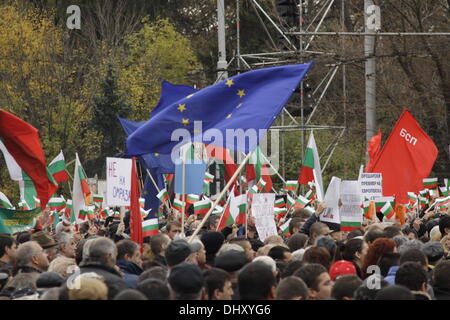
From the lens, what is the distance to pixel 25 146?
43.3 feet

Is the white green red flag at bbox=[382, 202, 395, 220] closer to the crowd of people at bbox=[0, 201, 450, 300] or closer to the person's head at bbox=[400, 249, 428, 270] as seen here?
the crowd of people at bbox=[0, 201, 450, 300]

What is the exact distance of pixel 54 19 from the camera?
45688 mm

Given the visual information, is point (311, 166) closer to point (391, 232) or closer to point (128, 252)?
point (391, 232)

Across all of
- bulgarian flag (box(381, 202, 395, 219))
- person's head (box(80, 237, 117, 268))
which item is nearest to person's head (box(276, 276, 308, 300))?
person's head (box(80, 237, 117, 268))

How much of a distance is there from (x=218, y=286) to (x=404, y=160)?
31.4ft

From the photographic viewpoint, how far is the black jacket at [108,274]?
7.52m

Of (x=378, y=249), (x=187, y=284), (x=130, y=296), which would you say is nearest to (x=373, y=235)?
(x=378, y=249)

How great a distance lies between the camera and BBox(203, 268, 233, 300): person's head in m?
7.80

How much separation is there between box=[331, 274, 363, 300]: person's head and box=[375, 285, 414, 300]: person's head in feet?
2.90

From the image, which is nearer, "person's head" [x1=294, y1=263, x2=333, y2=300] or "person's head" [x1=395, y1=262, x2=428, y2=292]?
"person's head" [x1=395, y1=262, x2=428, y2=292]

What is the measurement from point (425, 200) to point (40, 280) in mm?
12478

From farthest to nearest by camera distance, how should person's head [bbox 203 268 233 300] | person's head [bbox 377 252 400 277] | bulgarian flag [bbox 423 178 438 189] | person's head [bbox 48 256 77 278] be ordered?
bulgarian flag [bbox 423 178 438 189]
person's head [bbox 48 256 77 278]
person's head [bbox 377 252 400 277]
person's head [bbox 203 268 233 300]

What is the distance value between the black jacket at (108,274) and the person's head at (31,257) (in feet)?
3.60
